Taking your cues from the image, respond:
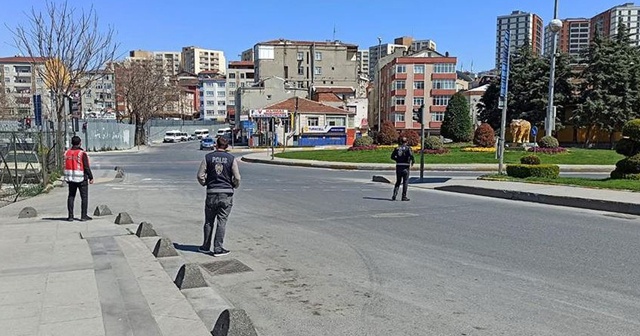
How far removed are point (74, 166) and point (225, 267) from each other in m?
5.30

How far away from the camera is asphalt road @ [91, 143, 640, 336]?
4.85 metres

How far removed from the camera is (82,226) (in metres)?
9.88

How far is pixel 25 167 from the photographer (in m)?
17.4

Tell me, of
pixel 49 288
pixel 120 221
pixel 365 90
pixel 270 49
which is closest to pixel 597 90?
pixel 120 221

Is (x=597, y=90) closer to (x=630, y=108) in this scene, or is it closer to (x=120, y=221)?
(x=630, y=108)

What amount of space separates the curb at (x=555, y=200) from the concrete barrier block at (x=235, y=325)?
10.8m

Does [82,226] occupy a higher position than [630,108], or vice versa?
[630,108]

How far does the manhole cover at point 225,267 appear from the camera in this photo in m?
6.75

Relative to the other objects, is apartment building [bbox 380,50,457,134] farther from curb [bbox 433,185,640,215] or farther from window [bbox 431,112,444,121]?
curb [bbox 433,185,640,215]

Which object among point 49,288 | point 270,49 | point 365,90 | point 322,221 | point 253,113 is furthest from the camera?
point 365,90

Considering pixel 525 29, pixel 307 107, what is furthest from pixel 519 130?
pixel 307 107

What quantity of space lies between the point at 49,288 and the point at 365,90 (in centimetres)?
12603

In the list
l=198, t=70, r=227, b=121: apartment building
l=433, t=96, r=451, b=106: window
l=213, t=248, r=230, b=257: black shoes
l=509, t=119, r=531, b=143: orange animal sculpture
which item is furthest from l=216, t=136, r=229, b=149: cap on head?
l=198, t=70, r=227, b=121: apartment building

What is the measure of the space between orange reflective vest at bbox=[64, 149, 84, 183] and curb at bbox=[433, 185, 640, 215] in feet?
37.1
